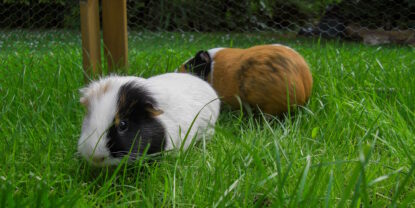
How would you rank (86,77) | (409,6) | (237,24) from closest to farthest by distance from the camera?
(86,77), (409,6), (237,24)

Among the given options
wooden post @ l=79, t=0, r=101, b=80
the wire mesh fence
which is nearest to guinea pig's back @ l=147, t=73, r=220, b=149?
wooden post @ l=79, t=0, r=101, b=80

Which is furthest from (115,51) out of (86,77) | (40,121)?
(40,121)

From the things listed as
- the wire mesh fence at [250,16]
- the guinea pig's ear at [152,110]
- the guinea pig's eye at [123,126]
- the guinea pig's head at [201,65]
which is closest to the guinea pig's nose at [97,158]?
the guinea pig's eye at [123,126]

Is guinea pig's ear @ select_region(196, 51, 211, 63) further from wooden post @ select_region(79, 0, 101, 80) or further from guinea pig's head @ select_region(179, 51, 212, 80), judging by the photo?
wooden post @ select_region(79, 0, 101, 80)

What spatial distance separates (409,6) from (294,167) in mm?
5796

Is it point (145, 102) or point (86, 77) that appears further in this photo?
point (86, 77)

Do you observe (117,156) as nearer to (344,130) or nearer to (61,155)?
(61,155)

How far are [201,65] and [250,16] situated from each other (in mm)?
5921

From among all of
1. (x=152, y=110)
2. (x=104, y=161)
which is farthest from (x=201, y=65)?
(x=104, y=161)

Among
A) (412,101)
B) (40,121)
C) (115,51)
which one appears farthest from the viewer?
(115,51)

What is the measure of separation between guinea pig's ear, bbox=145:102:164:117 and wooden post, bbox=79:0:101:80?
0.79 meters

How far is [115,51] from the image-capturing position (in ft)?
7.61

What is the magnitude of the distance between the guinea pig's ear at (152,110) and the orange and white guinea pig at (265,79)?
665mm

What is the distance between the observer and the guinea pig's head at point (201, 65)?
7.59 feet
